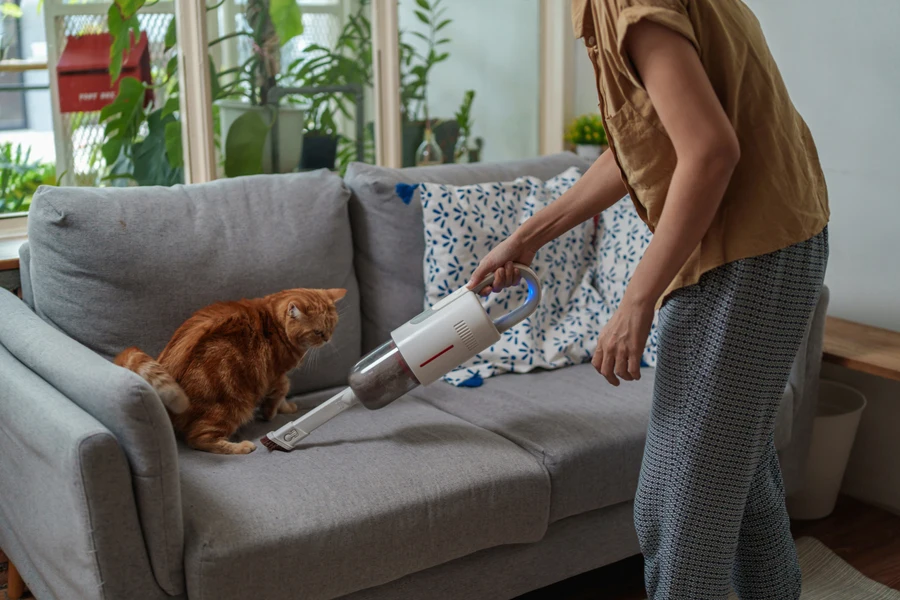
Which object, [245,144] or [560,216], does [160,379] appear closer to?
[560,216]

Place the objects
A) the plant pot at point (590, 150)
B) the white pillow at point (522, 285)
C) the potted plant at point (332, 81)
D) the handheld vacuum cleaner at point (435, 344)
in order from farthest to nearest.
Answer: the plant pot at point (590, 150)
the potted plant at point (332, 81)
the white pillow at point (522, 285)
the handheld vacuum cleaner at point (435, 344)

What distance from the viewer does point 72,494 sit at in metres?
1.37

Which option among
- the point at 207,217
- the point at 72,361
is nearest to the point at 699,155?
the point at 72,361

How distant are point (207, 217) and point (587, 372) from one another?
3.19 feet

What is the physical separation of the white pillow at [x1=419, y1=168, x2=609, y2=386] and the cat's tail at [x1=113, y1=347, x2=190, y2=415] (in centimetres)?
73

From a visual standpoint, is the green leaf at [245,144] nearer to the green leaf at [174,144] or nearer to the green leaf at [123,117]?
the green leaf at [174,144]

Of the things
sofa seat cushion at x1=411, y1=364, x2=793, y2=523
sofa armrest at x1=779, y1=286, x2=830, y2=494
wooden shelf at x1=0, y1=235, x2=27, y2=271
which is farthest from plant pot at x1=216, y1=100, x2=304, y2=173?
sofa armrest at x1=779, y1=286, x2=830, y2=494

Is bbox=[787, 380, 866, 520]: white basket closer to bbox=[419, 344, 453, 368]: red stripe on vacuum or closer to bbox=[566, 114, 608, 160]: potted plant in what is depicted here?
bbox=[566, 114, 608, 160]: potted plant

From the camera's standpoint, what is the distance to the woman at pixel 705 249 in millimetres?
1137

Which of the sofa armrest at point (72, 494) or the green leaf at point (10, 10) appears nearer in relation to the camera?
the sofa armrest at point (72, 494)

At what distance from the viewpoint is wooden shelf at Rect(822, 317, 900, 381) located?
6.96ft

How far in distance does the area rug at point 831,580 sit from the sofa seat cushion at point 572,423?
0.38 meters

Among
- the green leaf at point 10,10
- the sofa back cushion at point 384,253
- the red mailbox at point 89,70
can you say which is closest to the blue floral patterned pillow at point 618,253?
the sofa back cushion at point 384,253

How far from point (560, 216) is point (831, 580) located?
1187 millimetres
